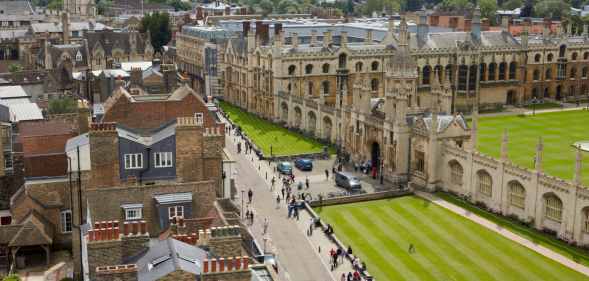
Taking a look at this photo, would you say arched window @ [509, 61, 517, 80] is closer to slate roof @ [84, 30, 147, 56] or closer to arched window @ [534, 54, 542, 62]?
arched window @ [534, 54, 542, 62]

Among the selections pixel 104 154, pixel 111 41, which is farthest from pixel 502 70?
pixel 104 154

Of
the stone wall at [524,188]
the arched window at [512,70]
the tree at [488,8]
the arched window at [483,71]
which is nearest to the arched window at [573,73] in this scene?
the arched window at [512,70]

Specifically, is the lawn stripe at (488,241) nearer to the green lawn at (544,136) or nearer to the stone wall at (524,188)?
the stone wall at (524,188)

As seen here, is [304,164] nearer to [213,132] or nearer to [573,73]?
[213,132]

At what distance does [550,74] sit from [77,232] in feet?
271

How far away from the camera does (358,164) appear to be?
6638cm

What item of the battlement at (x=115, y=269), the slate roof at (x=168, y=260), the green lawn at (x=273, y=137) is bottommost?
the green lawn at (x=273, y=137)

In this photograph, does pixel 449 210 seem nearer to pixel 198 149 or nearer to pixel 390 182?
pixel 390 182

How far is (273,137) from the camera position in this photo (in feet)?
257

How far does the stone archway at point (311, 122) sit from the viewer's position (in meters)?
77.9

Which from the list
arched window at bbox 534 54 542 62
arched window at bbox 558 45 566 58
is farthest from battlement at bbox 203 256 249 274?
arched window at bbox 558 45 566 58

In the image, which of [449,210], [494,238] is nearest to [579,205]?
[494,238]

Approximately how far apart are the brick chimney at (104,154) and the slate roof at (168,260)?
11.1 metres

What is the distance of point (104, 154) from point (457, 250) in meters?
22.5
